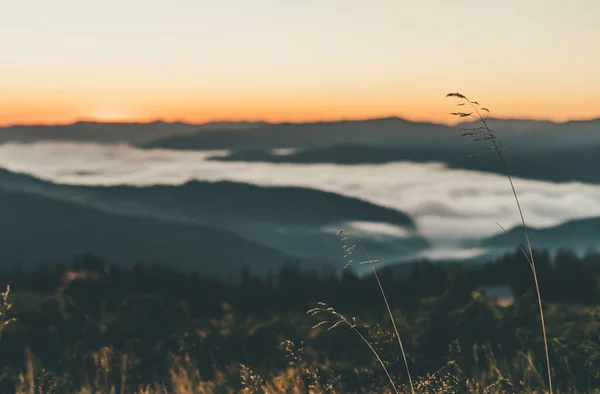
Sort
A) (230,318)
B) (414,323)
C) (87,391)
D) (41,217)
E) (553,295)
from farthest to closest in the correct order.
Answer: (41,217) < (553,295) < (230,318) < (414,323) < (87,391)

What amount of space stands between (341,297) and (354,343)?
184cm

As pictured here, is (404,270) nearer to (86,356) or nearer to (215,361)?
(215,361)

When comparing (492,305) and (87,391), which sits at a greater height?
(492,305)

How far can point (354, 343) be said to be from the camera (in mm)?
10562

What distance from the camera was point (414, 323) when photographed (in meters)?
10.8

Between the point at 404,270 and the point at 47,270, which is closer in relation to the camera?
the point at 404,270

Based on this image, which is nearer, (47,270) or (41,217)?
(47,270)

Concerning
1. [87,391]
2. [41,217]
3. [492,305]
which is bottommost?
[41,217]

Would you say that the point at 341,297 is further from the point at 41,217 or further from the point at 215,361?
the point at 41,217

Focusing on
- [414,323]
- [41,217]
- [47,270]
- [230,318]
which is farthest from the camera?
[41,217]

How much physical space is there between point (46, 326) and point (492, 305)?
236 inches

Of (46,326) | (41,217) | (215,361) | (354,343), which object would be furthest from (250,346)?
(41,217)

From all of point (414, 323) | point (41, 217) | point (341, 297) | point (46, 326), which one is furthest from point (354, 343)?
point (41, 217)

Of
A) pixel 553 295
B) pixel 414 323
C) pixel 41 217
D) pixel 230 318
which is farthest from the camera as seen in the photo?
pixel 41 217
